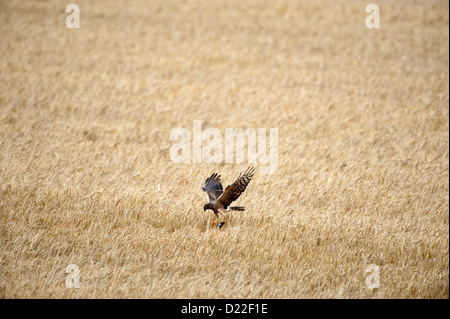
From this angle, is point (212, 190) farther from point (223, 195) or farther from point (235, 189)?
point (235, 189)

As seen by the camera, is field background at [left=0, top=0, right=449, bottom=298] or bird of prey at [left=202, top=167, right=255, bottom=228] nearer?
field background at [left=0, top=0, right=449, bottom=298]

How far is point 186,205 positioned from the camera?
7121 millimetres

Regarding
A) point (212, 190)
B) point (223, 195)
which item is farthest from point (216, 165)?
point (223, 195)

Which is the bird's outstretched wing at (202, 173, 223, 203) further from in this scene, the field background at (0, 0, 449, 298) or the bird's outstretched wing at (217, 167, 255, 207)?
the field background at (0, 0, 449, 298)

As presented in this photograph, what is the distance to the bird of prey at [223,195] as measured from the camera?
19.6 ft

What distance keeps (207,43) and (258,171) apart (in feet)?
37.9

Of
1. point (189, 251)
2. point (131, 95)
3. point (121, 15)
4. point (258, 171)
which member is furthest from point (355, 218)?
point (121, 15)

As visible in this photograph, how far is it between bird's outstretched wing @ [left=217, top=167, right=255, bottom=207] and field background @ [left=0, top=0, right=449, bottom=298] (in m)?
0.57

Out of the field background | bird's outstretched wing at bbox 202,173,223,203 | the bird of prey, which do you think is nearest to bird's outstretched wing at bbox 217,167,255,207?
the bird of prey

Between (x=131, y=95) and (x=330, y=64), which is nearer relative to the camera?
(x=131, y=95)

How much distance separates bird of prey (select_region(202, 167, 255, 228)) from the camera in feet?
19.6

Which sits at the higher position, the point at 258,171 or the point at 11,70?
the point at 11,70

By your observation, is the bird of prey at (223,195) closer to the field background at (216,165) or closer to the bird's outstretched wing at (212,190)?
the bird's outstretched wing at (212,190)
